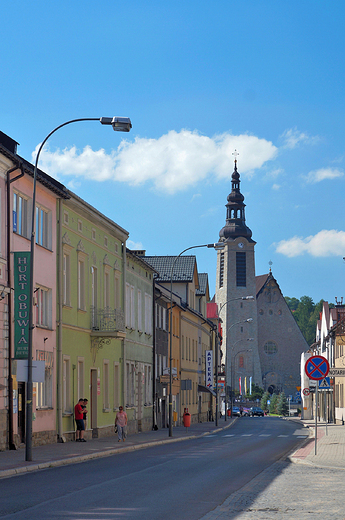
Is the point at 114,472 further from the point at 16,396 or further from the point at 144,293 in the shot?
the point at 144,293

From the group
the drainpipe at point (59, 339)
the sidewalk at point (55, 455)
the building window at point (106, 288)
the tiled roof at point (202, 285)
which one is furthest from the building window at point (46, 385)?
the tiled roof at point (202, 285)

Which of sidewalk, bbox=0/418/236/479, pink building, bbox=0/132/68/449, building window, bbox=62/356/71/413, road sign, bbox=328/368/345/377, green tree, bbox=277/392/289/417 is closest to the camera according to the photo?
sidewalk, bbox=0/418/236/479

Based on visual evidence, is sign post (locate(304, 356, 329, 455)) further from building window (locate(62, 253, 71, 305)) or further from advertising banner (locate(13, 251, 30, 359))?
building window (locate(62, 253, 71, 305))

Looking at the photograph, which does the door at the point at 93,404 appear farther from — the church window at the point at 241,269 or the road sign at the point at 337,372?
the church window at the point at 241,269

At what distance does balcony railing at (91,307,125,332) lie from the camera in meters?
32.5

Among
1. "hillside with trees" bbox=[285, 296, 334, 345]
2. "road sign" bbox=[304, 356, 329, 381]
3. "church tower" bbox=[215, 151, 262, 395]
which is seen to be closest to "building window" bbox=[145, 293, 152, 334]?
"road sign" bbox=[304, 356, 329, 381]

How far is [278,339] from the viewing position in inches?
5236

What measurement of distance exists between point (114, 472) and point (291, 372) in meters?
117

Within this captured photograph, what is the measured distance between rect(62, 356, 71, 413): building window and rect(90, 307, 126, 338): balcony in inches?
127

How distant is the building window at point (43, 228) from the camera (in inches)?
1057

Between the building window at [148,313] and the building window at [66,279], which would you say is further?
the building window at [148,313]

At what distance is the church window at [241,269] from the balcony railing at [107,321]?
9513 centimetres

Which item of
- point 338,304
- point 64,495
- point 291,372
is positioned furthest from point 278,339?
point 64,495

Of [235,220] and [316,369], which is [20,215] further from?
[235,220]
